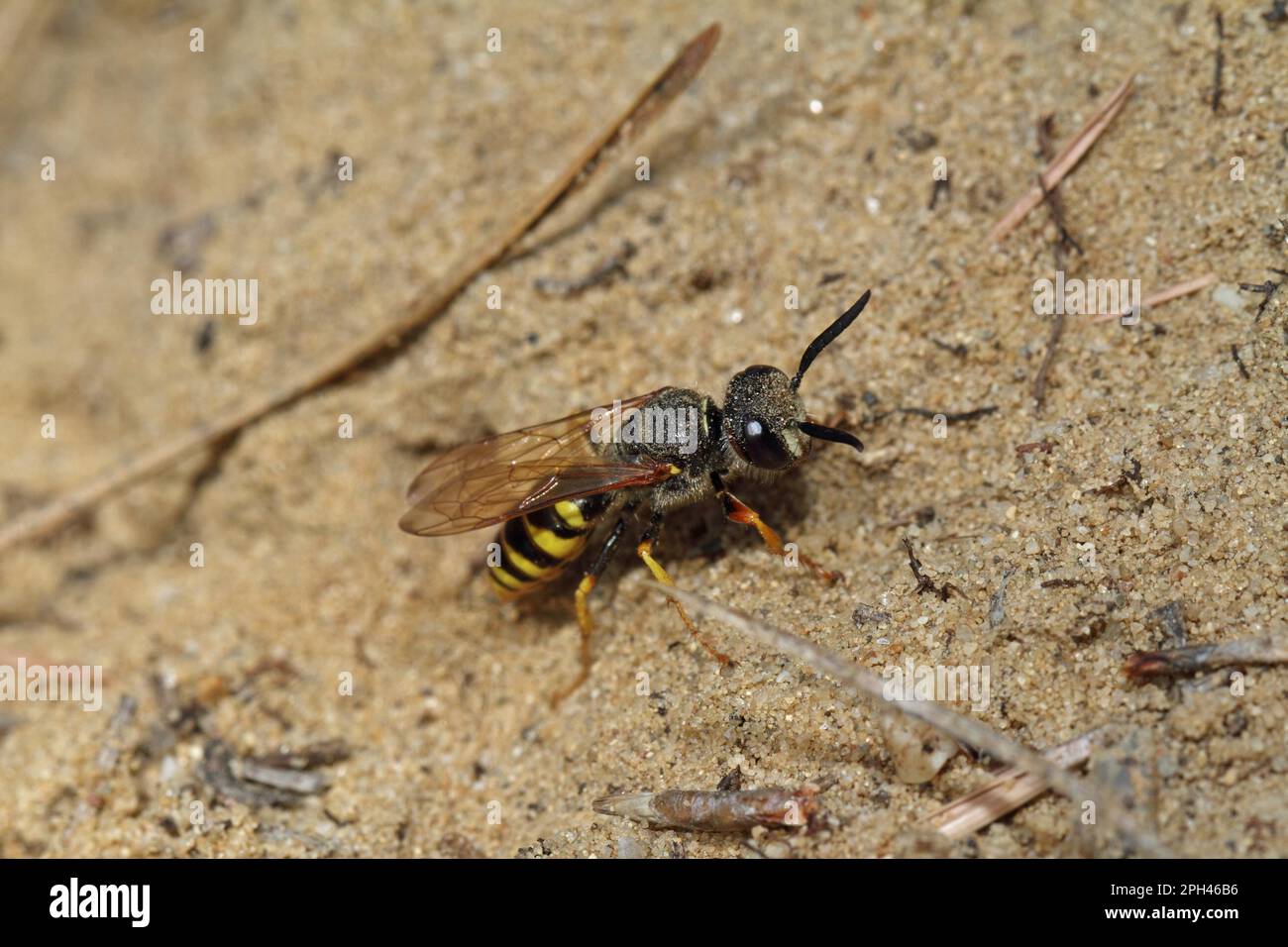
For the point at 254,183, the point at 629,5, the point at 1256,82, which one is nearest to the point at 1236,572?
the point at 1256,82

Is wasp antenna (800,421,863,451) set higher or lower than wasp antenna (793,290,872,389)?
lower

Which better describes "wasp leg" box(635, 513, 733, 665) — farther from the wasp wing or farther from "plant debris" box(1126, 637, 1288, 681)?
"plant debris" box(1126, 637, 1288, 681)

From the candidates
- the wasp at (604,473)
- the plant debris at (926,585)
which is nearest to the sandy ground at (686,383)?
the plant debris at (926,585)

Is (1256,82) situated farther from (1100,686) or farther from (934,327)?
(1100,686)

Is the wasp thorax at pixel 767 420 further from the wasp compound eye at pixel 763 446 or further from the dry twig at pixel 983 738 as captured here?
the dry twig at pixel 983 738

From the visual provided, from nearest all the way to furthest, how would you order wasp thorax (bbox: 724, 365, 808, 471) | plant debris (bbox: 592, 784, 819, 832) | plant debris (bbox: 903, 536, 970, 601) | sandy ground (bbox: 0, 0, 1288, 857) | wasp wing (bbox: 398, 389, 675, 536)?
1. plant debris (bbox: 592, 784, 819, 832)
2. sandy ground (bbox: 0, 0, 1288, 857)
3. plant debris (bbox: 903, 536, 970, 601)
4. wasp thorax (bbox: 724, 365, 808, 471)
5. wasp wing (bbox: 398, 389, 675, 536)

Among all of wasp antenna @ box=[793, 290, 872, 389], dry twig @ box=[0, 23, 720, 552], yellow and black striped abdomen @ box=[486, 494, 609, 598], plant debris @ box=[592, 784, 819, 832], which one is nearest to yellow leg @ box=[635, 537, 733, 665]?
yellow and black striped abdomen @ box=[486, 494, 609, 598]

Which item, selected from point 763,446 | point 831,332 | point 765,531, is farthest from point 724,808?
point 831,332
